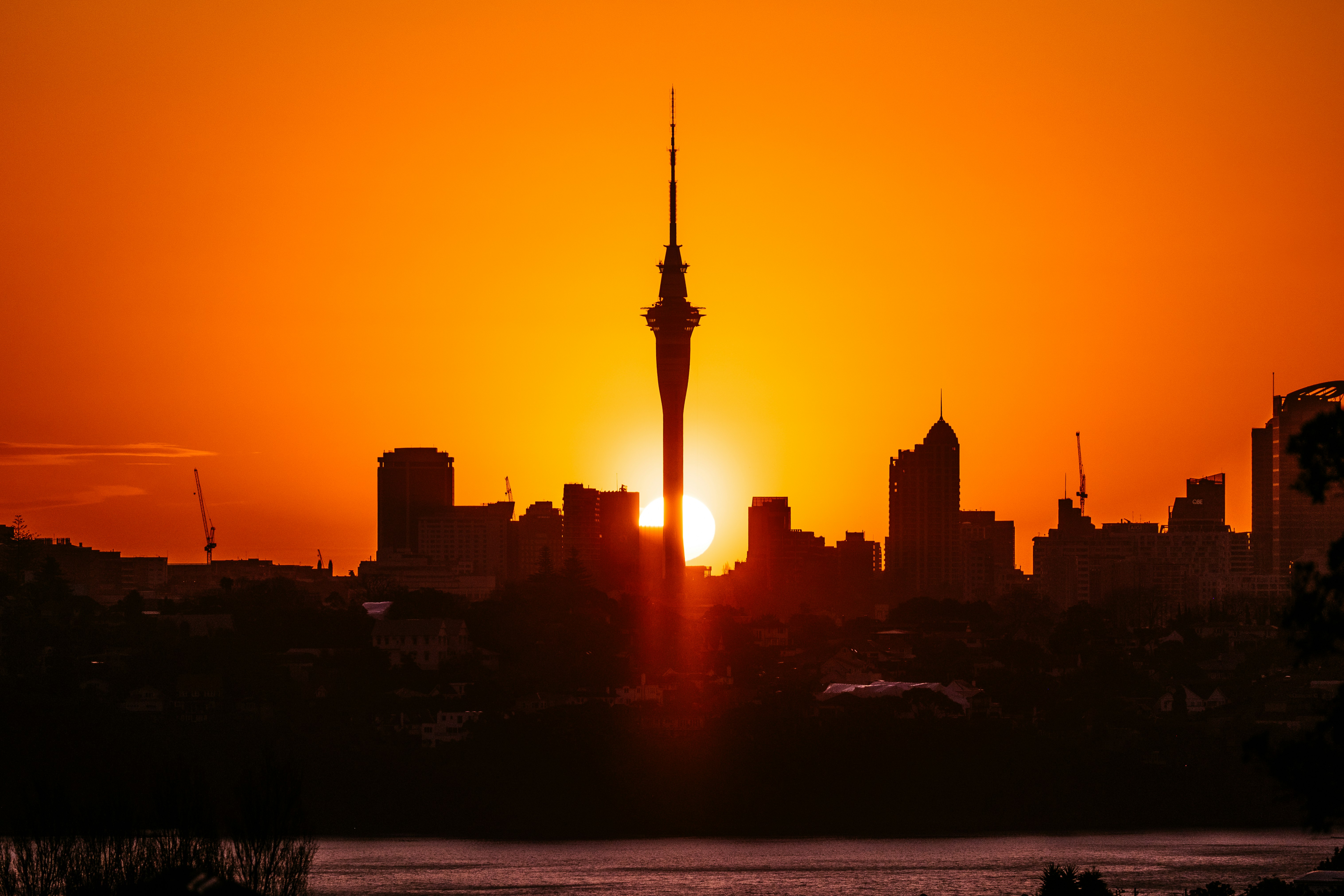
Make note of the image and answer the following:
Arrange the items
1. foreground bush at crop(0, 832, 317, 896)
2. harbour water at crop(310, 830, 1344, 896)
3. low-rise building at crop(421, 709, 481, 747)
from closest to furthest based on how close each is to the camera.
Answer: foreground bush at crop(0, 832, 317, 896)
harbour water at crop(310, 830, 1344, 896)
low-rise building at crop(421, 709, 481, 747)

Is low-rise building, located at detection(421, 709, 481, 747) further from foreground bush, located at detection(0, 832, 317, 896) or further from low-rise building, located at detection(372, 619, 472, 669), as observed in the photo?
foreground bush, located at detection(0, 832, 317, 896)

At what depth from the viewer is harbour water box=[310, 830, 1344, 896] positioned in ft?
269

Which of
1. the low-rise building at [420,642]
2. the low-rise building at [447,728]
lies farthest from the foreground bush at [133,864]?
the low-rise building at [420,642]

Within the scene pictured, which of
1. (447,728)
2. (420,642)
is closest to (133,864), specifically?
(447,728)

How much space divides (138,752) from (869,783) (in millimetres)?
44717

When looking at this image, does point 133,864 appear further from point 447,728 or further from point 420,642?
point 420,642

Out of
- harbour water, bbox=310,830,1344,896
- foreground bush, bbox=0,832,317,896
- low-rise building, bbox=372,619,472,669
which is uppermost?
low-rise building, bbox=372,619,472,669

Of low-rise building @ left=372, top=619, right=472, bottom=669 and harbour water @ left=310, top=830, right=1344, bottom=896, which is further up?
low-rise building @ left=372, top=619, right=472, bottom=669

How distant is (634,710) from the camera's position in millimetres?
132875

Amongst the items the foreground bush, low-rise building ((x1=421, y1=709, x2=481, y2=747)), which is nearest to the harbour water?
the foreground bush

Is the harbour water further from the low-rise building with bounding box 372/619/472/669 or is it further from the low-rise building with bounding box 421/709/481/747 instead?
the low-rise building with bounding box 372/619/472/669

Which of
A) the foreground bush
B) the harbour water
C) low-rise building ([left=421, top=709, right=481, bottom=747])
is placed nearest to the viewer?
the foreground bush

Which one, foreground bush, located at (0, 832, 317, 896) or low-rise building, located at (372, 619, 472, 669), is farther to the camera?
low-rise building, located at (372, 619, 472, 669)

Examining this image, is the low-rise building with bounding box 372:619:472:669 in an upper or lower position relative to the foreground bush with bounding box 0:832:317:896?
upper
